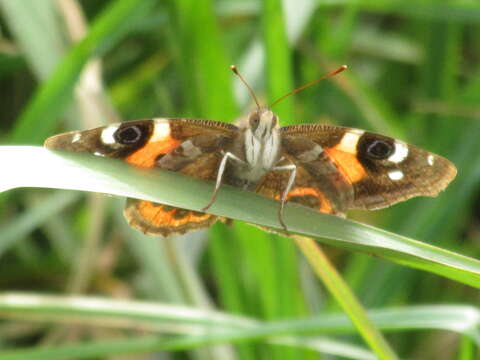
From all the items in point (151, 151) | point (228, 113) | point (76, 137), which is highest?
point (76, 137)

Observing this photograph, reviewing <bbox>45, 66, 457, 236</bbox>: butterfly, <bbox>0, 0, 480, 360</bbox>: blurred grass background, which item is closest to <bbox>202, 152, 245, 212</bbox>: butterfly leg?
<bbox>45, 66, 457, 236</bbox>: butterfly

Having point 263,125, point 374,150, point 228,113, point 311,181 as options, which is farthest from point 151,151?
point 228,113

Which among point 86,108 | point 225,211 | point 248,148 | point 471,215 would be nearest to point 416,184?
point 248,148

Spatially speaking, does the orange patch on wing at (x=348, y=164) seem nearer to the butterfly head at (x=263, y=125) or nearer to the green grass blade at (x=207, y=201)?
the butterfly head at (x=263, y=125)

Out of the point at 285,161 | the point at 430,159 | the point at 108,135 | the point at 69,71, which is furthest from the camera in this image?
the point at 69,71

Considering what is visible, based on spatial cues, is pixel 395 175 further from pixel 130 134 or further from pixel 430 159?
pixel 130 134

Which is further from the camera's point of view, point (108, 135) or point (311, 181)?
point (311, 181)

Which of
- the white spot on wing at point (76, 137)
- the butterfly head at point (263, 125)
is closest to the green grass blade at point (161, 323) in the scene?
the butterfly head at point (263, 125)

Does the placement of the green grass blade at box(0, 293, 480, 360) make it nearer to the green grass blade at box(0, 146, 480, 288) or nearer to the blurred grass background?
the blurred grass background
